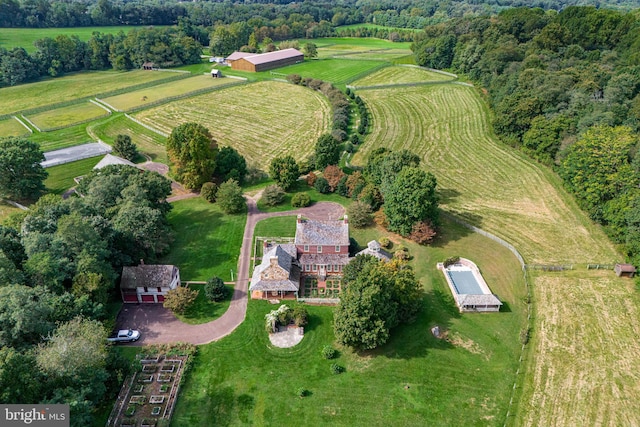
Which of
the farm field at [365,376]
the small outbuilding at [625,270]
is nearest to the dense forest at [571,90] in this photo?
the small outbuilding at [625,270]

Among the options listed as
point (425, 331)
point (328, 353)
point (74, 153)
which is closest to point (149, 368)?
point (328, 353)

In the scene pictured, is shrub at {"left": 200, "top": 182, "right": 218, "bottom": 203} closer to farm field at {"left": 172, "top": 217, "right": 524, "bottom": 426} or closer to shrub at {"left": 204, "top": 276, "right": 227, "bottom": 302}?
shrub at {"left": 204, "top": 276, "right": 227, "bottom": 302}

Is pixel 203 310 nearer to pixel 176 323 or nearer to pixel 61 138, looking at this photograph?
pixel 176 323

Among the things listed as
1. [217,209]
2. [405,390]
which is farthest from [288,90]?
Answer: [405,390]

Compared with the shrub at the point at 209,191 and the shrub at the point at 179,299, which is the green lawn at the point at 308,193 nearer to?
the shrub at the point at 209,191

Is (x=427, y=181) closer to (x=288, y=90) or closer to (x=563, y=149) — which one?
(x=563, y=149)

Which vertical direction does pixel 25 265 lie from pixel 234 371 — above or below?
above
